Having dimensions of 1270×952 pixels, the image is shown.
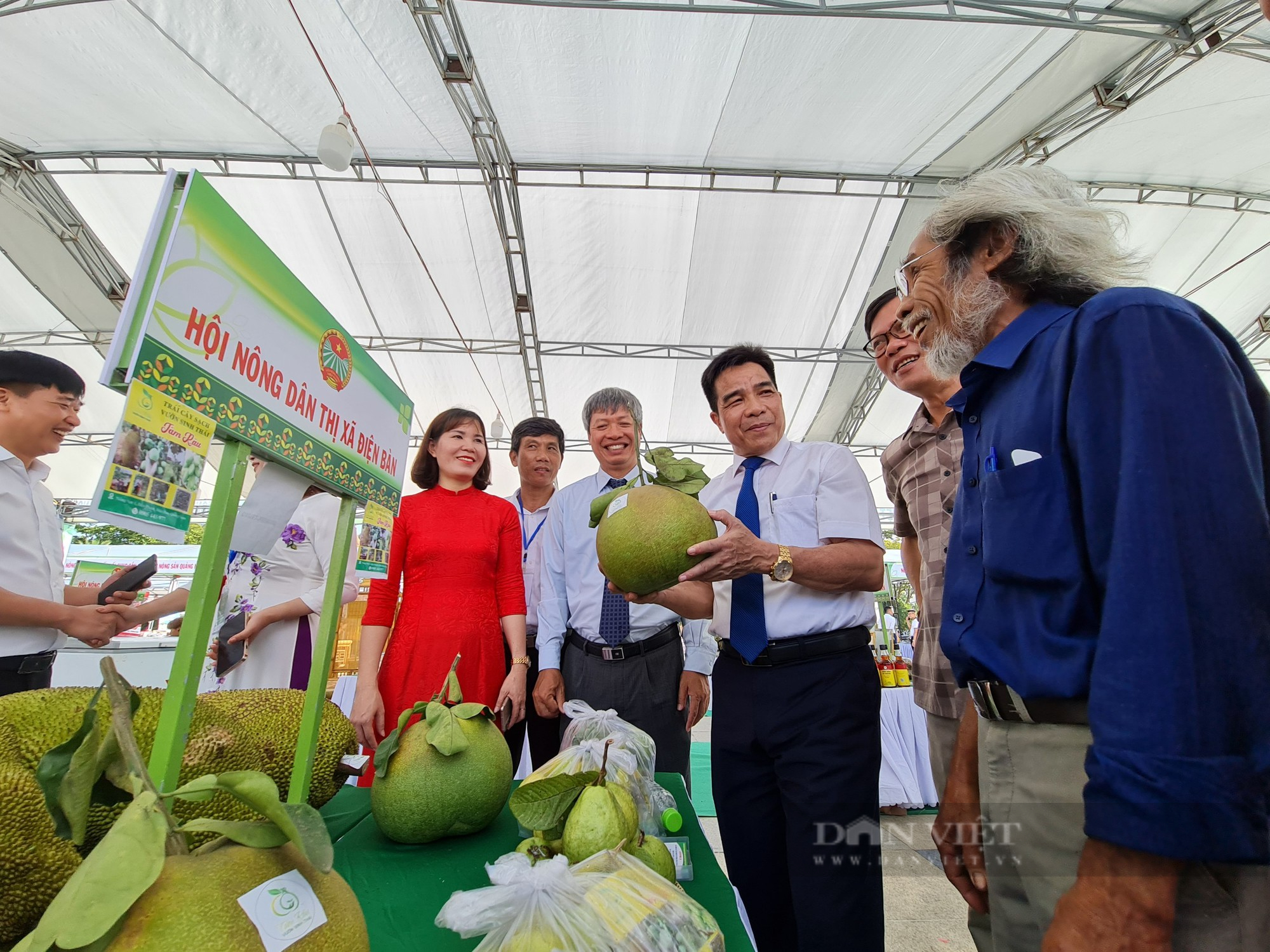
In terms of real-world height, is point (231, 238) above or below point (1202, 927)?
above

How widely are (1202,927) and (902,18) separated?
6264mm

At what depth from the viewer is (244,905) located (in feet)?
1.53

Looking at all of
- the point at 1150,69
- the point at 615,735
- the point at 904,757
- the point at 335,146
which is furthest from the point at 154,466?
the point at 1150,69

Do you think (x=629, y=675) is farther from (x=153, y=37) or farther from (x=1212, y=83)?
(x=1212, y=83)

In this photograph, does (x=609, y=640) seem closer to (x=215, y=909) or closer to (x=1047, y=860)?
(x=1047, y=860)

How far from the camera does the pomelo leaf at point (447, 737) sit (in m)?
1.14

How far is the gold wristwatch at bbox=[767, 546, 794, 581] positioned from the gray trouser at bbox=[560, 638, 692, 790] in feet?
2.85

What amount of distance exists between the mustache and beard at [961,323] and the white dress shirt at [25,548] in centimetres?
275

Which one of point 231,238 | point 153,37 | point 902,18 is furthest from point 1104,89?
point 153,37

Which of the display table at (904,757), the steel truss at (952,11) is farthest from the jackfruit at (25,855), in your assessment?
the steel truss at (952,11)

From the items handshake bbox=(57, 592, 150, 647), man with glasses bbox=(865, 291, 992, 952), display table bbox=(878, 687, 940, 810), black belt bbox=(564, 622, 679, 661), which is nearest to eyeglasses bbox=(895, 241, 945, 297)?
man with glasses bbox=(865, 291, 992, 952)

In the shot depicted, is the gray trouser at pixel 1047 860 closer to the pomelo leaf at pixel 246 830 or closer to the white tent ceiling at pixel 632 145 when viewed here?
the pomelo leaf at pixel 246 830

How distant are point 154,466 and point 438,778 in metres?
0.71

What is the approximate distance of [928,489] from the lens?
2217mm
